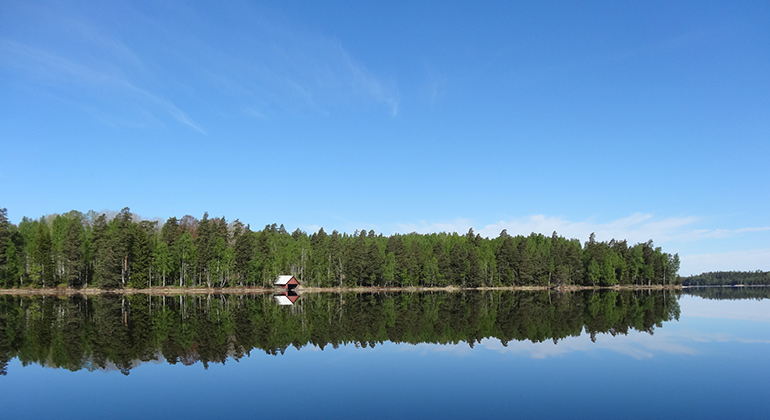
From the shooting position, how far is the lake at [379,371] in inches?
729

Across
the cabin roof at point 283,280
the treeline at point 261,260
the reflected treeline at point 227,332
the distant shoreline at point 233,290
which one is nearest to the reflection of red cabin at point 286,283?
the cabin roof at point 283,280

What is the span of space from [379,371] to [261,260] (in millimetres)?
106114

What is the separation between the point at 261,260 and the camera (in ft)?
412

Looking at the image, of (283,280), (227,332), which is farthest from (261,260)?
(227,332)

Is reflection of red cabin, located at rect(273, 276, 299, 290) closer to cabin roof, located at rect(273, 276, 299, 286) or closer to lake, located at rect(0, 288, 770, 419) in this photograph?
cabin roof, located at rect(273, 276, 299, 286)

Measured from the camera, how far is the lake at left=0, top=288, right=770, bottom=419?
60.7ft

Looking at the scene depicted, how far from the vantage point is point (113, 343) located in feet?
106

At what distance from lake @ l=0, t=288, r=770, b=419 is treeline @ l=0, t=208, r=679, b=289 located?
72.2 meters

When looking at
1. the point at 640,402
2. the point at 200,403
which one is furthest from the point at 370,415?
the point at 640,402

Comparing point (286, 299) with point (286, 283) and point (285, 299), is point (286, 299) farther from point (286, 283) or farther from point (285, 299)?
point (286, 283)

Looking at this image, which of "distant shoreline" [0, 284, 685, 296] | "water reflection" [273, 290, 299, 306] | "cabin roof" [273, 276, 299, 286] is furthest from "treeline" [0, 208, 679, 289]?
"water reflection" [273, 290, 299, 306]

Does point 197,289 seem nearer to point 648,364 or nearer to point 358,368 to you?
Result: point 358,368

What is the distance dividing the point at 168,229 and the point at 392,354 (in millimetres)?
112392

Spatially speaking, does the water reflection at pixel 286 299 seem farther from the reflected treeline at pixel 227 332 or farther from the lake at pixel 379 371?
the lake at pixel 379 371
